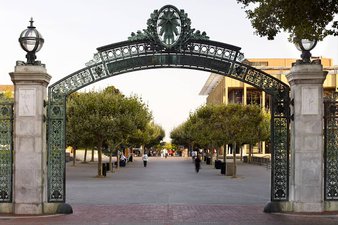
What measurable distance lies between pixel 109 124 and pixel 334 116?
21616 mm

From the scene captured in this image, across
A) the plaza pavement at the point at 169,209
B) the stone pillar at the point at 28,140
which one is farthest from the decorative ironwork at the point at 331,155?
the stone pillar at the point at 28,140

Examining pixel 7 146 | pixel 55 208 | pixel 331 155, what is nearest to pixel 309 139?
pixel 331 155

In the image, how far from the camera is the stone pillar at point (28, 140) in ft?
51.6

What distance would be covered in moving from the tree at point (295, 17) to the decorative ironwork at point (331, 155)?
2.45 metres

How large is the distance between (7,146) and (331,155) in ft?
28.1

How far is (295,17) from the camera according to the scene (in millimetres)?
12695

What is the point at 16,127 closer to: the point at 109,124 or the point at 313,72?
the point at 313,72

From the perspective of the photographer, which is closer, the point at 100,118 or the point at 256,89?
the point at 100,118

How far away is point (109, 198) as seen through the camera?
21859 mm

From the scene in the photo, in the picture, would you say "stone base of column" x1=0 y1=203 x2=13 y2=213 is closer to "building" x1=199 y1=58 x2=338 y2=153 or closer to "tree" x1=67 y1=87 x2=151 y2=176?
"tree" x1=67 y1=87 x2=151 y2=176

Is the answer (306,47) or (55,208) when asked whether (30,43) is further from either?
(306,47)

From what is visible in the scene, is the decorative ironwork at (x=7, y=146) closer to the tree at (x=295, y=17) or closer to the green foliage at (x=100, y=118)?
the tree at (x=295, y=17)

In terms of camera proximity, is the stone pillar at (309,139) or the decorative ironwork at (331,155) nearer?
the stone pillar at (309,139)

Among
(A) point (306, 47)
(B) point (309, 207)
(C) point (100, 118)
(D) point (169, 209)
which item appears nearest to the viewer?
(B) point (309, 207)
